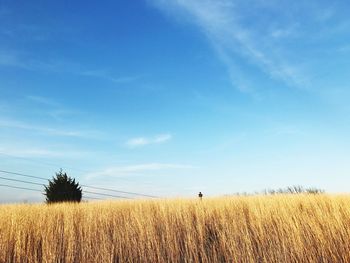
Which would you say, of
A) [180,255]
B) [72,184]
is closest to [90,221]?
[180,255]

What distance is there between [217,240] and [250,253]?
1.17 metres

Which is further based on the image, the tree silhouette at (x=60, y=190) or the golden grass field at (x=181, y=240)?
the tree silhouette at (x=60, y=190)

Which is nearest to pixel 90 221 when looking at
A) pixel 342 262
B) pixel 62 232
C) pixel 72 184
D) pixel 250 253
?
pixel 62 232

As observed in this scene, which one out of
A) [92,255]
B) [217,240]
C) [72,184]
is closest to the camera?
[92,255]

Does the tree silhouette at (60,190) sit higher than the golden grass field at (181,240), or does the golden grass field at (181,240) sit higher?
the tree silhouette at (60,190)

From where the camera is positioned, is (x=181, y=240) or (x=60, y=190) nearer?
(x=181, y=240)

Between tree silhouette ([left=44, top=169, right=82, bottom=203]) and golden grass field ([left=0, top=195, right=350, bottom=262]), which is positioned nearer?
golden grass field ([left=0, top=195, right=350, bottom=262])

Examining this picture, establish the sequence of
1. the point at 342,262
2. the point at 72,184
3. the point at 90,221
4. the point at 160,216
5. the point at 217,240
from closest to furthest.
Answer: the point at 342,262 → the point at 217,240 → the point at 90,221 → the point at 160,216 → the point at 72,184

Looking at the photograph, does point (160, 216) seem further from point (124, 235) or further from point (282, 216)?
point (282, 216)

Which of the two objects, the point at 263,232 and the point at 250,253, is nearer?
the point at 250,253

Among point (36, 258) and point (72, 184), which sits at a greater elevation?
point (72, 184)

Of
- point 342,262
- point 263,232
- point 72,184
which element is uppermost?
point 72,184

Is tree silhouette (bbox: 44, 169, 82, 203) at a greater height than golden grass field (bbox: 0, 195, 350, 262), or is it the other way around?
tree silhouette (bbox: 44, 169, 82, 203)

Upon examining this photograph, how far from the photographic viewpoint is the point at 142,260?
7.17 meters
